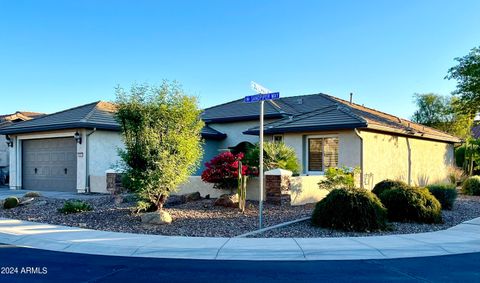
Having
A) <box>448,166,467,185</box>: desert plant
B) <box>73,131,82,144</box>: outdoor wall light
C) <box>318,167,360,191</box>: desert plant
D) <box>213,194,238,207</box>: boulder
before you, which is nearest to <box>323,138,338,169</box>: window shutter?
<box>318,167,360,191</box>: desert plant

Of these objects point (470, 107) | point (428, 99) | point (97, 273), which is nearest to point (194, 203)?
point (97, 273)

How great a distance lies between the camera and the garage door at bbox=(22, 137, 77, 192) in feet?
66.2

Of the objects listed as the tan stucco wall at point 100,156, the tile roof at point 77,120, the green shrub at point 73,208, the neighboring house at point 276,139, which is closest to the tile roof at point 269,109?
the neighboring house at point 276,139

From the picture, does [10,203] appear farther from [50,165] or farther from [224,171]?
[50,165]

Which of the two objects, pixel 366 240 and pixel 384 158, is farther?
Result: pixel 384 158

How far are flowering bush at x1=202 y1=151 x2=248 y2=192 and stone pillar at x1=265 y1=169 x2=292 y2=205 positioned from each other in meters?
0.88

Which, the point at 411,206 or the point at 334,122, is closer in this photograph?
the point at 411,206

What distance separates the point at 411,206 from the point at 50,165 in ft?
56.4

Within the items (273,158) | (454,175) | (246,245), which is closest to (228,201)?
(273,158)

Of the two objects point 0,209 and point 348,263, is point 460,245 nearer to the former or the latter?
point 348,263

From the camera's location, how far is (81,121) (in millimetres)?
19031

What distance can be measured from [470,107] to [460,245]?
62.6 feet

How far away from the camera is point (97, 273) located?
21.7ft

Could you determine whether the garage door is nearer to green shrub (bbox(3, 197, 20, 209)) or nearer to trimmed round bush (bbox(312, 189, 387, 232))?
green shrub (bbox(3, 197, 20, 209))
